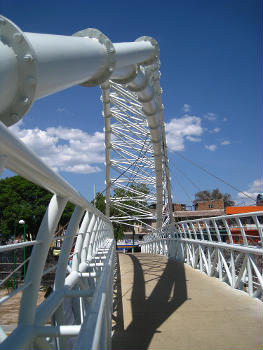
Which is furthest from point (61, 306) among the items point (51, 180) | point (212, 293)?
point (212, 293)

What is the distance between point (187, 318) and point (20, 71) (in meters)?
3.95

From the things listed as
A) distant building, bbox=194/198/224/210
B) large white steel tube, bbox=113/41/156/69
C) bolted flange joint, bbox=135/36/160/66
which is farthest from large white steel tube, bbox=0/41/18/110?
distant building, bbox=194/198/224/210

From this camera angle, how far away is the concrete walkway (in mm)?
4266

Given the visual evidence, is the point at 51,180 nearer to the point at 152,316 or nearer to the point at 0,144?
the point at 0,144

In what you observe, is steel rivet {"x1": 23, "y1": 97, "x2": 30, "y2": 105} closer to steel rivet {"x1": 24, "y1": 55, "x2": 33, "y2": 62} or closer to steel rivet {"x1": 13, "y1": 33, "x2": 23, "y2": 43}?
steel rivet {"x1": 24, "y1": 55, "x2": 33, "y2": 62}

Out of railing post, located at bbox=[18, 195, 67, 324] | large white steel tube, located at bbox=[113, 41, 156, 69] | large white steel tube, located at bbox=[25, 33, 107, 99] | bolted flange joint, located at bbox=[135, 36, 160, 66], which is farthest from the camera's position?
bolted flange joint, located at bbox=[135, 36, 160, 66]

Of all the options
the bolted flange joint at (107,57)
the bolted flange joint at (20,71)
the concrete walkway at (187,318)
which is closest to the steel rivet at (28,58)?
the bolted flange joint at (20,71)

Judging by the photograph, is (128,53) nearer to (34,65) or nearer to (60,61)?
(60,61)

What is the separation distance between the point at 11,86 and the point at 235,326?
3897mm

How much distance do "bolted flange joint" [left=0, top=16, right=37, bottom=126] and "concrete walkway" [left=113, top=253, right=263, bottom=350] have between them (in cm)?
268

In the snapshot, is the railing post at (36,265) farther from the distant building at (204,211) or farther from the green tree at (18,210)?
the distant building at (204,211)

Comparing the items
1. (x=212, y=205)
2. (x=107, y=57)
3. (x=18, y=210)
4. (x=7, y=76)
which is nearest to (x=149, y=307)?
(x=18, y=210)

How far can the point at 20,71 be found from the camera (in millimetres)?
3051

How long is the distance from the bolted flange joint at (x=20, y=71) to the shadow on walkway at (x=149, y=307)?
8.79 feet
